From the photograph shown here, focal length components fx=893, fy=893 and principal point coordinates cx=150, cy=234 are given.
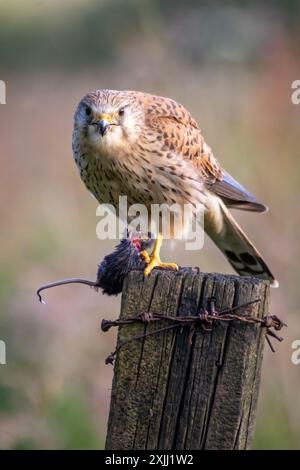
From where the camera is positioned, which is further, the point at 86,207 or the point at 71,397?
the point at 86,207

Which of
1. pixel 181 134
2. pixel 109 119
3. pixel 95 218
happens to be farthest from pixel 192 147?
pixel 95 218

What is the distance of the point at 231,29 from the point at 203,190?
178 cm

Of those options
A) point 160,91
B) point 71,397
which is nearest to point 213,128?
point 160,91

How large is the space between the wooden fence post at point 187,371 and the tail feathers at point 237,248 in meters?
1.86

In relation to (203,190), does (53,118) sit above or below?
above

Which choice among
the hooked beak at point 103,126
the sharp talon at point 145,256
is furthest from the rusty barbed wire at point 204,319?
the hooked beak at point 103,126

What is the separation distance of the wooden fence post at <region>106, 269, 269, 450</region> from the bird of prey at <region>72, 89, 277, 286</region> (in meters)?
0.98

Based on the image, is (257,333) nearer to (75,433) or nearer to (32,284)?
(75,433)

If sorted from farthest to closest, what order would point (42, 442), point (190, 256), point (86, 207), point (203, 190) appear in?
1. point (86, 207)
2. point (190, 256)
3. point (203, 190)
4. point (42, 442)

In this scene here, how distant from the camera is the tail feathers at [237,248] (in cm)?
457

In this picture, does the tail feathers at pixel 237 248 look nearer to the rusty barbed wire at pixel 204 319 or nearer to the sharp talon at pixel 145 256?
the sharp talon at pixel 145 256

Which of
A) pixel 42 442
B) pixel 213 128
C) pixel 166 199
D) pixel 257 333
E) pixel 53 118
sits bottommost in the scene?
pixel 42 442

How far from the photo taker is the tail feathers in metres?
4.57

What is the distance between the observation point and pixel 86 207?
20.7 ft
